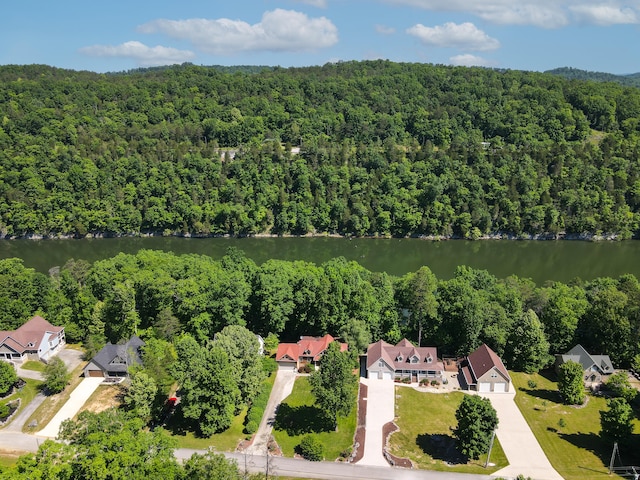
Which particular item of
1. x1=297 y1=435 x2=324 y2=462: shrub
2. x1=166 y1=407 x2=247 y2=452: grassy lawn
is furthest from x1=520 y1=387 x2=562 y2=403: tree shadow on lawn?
x1=166 y1=407 x2=247 y2=452: grassy lawn

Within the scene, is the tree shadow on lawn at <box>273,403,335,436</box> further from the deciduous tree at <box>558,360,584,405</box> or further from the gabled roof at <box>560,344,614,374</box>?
the gabled roof at <box>560,344,614,374</box>

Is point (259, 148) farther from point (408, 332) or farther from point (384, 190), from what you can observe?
point (408, 332)

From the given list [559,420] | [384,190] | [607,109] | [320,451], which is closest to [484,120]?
[607,109]

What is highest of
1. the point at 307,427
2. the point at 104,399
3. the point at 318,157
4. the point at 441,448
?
the point at 318,157

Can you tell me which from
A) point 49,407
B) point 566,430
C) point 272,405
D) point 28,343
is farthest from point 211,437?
point 566,430

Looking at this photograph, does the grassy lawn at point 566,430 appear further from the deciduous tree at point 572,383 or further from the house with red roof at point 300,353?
the house with red roof at point 300,353

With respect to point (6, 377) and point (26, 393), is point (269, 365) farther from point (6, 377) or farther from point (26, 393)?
point (6, 377)

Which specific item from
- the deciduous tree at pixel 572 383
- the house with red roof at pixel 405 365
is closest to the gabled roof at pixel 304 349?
the house with red roof at pixel 405 365

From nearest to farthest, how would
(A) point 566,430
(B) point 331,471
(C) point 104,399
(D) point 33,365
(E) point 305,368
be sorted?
(B) point 331,471 → (A) point 566,430 → (C) point 104,399 → (E) point 305,368 → (D) point 33,365
